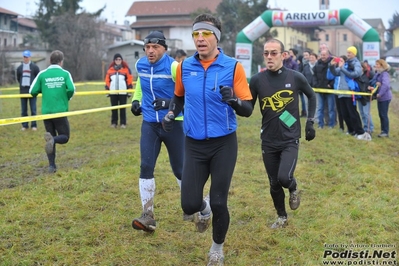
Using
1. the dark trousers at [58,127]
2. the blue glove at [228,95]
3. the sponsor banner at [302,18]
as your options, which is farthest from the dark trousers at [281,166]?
the sponsor banner at [302,18]

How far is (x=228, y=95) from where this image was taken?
4285 millimetres

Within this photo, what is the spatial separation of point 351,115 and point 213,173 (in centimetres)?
959

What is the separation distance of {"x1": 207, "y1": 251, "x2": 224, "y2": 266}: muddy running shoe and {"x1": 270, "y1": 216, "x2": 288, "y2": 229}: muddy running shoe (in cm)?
132

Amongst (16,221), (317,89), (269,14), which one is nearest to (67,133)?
(16,221)

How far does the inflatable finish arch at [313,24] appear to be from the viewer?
21219mm

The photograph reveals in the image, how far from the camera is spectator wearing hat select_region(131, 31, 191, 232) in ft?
18.7

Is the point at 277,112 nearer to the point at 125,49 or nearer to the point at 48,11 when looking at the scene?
the point at 125,49

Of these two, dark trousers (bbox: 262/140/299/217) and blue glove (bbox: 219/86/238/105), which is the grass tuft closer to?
dark trousers (bbox: 262/140/299/217)

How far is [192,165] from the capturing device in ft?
15.6

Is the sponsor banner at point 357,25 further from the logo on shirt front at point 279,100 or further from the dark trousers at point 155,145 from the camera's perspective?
the dark trousers at point 155,145

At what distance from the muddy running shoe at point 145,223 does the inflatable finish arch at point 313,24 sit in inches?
Result: 667

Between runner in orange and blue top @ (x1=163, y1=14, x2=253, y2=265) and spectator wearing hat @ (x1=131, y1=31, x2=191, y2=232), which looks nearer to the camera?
runner in orange and blue top @ (x1=163, y1=14, x2=253, y2=265)

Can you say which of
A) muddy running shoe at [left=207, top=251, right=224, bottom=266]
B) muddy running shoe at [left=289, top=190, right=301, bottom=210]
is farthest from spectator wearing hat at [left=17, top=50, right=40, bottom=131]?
muddy running shoe at [left=207, top=251, right=224, bottom=266]

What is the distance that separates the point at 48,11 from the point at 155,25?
64.2 ft
